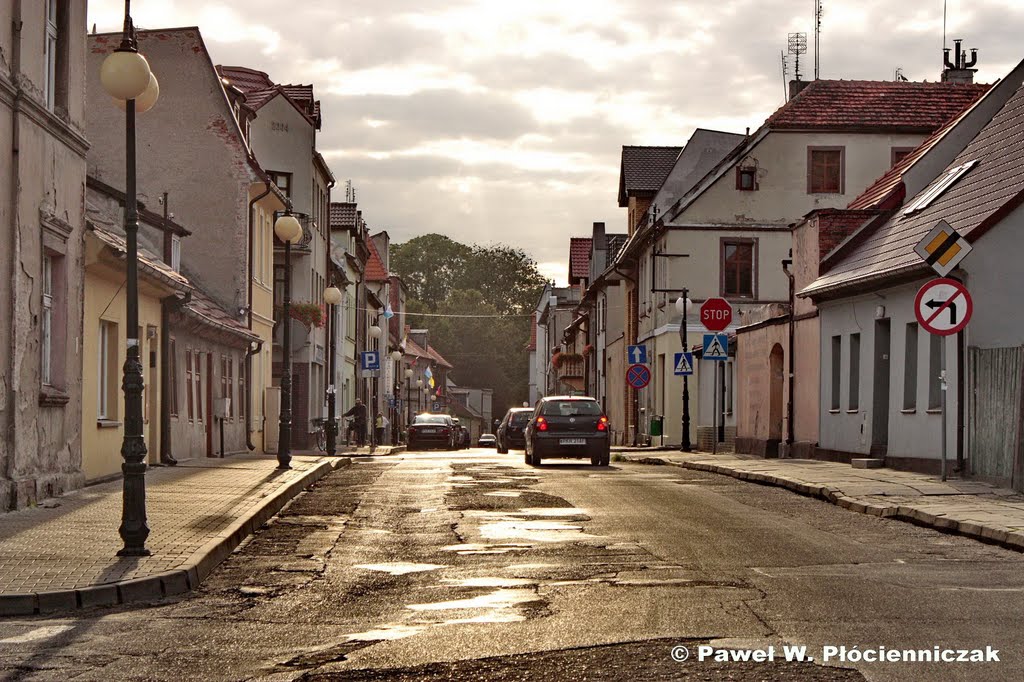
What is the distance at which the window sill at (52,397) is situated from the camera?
1703 centimetres

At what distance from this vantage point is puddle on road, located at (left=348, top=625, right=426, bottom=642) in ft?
26.4

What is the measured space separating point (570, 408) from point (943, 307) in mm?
13702

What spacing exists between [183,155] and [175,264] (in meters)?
5.21

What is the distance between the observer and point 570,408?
31562mm

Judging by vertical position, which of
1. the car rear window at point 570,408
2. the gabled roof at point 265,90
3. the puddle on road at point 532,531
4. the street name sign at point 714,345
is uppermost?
the gabled roof at point 265,90

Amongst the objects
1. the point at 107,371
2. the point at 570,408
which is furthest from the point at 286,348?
the point at 570,408

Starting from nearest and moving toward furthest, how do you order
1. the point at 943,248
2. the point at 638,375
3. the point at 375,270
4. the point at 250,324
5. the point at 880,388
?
the point at 943,248, the point at 880,388, the point at 638,375, the point at 250,324, the point at 375,270

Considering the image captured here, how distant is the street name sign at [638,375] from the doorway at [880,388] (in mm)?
12666

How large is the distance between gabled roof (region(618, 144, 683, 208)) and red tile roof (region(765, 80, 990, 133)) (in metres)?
9.17

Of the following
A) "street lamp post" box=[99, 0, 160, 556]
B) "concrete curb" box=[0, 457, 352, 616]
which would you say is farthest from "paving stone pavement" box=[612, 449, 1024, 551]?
"street lamp post" box=[99, 0, 160, 556]

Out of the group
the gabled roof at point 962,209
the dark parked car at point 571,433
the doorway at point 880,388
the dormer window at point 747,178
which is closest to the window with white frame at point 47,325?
the gabled roof at point 962,209

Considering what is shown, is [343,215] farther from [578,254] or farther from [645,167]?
[578,254]

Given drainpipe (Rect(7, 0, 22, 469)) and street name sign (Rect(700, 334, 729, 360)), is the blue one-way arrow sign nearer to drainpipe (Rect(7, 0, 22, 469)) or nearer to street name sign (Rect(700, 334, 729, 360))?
street name sign (Rect(700, 334, 729, 360))

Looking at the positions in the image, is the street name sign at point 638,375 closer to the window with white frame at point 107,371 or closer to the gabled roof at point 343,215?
the window with white frame at point 107,371
